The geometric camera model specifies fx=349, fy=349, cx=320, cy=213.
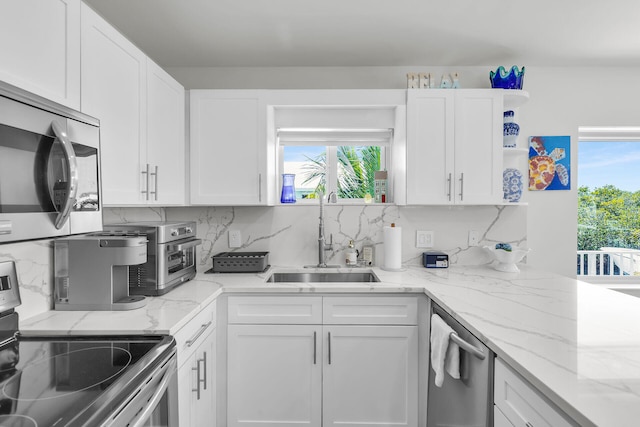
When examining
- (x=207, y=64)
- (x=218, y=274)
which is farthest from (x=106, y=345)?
(x=207, y=64)

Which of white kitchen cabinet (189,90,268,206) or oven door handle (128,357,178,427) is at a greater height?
white kitchen cabinet (189,90,268,206)

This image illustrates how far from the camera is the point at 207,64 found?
2.60 m

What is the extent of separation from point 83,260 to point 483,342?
161cm

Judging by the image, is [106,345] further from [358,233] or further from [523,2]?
[523,2]

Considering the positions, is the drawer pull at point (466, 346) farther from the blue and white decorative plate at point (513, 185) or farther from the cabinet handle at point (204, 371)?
the blue and white decorative plate at point (513, 185)

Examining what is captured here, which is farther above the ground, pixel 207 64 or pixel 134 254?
pixel 207 64

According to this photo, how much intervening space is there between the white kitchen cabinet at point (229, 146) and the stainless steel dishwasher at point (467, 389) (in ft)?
4.60

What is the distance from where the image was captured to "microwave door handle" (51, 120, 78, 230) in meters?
0.95

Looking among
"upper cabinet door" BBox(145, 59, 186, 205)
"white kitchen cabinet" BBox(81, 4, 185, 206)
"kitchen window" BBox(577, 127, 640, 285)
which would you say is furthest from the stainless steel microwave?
"kitchen window" BBox(577, 127, 640, 285)

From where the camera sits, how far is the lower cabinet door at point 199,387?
4.82ft

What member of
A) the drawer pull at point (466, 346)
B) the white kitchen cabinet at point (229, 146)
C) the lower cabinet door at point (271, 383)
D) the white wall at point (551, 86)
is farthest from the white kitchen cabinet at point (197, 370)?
the white wall at point (551, 86)

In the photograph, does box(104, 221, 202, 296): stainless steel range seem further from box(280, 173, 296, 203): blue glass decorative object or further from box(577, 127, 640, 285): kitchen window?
box(577, 127, 640, 285): kitchen window

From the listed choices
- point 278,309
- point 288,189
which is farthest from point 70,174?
point 288,189

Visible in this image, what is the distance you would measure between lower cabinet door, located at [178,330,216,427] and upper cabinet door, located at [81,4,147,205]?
79 centimetres
